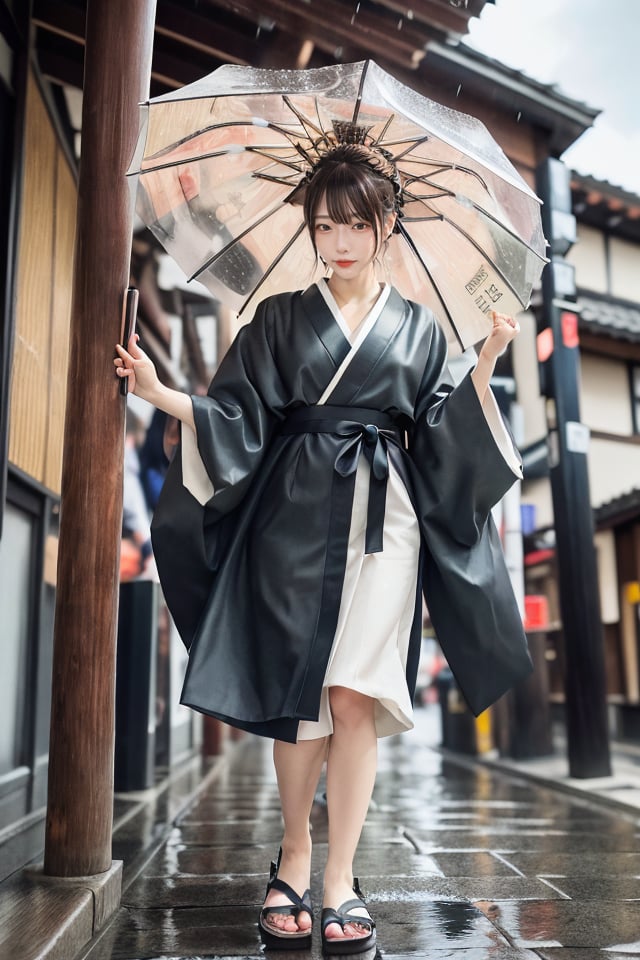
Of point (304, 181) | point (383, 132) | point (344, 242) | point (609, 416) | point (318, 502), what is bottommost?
point (318, 502)

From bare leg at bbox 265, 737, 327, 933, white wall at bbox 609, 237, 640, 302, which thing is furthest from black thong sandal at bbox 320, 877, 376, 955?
white wall at bbox 609, 237, 640, 302

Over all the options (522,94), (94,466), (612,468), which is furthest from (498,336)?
(612,468)

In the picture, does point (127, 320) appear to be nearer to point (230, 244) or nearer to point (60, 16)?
point (230, 244)

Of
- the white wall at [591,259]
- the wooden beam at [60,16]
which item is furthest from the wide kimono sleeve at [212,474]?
the white wall at [591,259]

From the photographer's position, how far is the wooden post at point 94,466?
2643 mm

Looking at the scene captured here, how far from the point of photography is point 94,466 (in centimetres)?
278

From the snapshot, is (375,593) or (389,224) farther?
(389,224)

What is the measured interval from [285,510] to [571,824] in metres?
3.22

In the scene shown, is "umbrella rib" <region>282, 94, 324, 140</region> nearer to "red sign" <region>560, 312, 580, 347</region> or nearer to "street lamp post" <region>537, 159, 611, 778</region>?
"street lamp post" <region>537, 159, 611, 778</region>

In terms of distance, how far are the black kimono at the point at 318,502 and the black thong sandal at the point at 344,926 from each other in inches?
20.2

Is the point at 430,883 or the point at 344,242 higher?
the point at 344,242

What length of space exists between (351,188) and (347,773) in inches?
71.9

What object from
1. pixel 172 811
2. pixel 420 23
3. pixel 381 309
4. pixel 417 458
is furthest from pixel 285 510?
pixel 420 23

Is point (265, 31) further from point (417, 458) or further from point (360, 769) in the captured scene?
point (360, 769)
